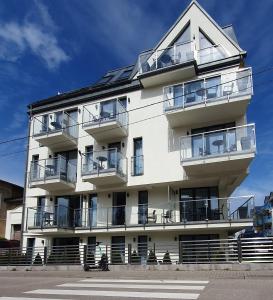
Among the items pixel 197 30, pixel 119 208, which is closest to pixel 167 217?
pixel 119 208

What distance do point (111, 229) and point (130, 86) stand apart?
8.71m

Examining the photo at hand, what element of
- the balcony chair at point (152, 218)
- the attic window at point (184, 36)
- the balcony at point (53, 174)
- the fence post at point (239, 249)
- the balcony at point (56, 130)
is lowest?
the fence post at point (239, 249)

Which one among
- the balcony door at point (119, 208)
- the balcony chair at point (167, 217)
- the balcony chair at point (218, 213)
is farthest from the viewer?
the balcony door at point (119, 208)

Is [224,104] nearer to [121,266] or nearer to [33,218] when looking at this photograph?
[121,266]

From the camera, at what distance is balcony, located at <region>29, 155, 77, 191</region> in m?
23.1

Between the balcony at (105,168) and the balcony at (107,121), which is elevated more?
the balcony at (107,121)

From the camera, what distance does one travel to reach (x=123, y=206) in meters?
22.4

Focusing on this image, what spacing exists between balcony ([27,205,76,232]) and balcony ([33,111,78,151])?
409 centimetres

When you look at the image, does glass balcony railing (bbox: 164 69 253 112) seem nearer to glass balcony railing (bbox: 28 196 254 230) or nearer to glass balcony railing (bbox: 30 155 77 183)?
glass balcony railing (bbox: 28 196 254 230)

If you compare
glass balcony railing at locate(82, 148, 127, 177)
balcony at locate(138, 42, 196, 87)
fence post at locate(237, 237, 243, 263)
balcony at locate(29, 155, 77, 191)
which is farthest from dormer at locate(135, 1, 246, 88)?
fence post at locate(237, 237, 243, 263)

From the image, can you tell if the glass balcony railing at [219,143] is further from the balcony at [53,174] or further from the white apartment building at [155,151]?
the balcony at [53,174]

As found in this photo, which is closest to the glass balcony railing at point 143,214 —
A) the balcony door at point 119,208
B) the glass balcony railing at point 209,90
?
the balcony door at point 119,208

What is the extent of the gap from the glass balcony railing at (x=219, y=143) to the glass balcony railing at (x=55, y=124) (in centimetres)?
798

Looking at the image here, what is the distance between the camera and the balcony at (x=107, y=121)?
73.1 feet
